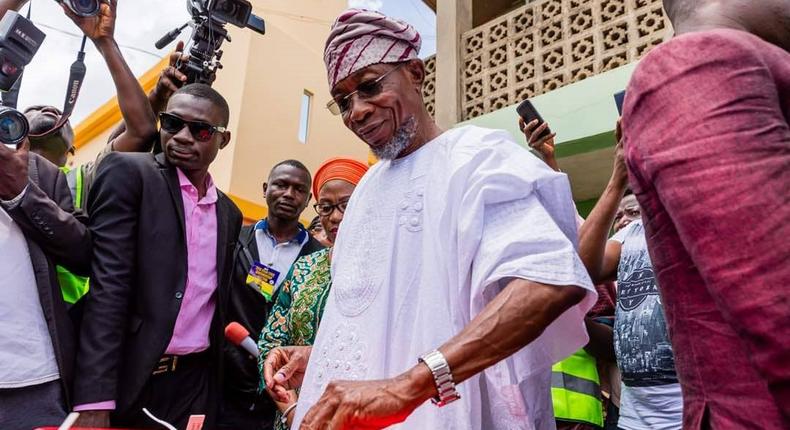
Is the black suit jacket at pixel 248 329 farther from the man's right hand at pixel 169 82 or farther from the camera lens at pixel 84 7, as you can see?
the camera lens at pixel 84 7

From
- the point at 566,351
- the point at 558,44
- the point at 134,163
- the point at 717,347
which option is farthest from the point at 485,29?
the point at 717,347

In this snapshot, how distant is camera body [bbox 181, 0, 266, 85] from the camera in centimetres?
304

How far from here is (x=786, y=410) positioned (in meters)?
0.68

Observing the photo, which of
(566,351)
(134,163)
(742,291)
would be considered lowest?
(566,351)

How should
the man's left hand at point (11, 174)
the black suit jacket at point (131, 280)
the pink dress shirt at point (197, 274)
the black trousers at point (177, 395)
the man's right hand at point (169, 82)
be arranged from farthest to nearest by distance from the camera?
the man's right hand at point (169, 82)
the pink dress shirt at point (197, 274)
the black trousers at point (177, 395)
the black suit jacket at point (131, 280)
the man's left hand at point (11, 174)

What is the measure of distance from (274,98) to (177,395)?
8.65 metres

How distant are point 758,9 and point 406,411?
864 mm

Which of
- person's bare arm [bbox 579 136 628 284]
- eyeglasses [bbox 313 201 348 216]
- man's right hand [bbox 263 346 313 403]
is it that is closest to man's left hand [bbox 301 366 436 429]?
Result: man's right hand [bbox 263 346 313 403]

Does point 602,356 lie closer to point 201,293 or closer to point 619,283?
point 619,283

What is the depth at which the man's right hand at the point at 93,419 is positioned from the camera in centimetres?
190

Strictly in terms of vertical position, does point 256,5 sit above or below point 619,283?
above

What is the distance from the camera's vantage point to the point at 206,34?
10.1 ft

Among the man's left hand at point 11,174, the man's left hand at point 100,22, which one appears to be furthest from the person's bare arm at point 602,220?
the man's left hand at point 100,22

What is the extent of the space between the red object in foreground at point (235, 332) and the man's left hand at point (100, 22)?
1.47m
